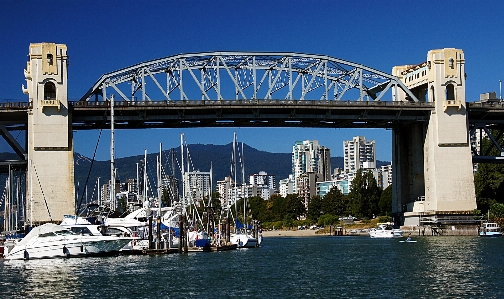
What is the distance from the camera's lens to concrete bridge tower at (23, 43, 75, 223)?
295 feet

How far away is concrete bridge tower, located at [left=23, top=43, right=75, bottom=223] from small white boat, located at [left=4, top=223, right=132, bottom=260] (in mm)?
19369

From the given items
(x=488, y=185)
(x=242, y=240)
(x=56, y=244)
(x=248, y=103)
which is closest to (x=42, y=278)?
(x=56, y=244)

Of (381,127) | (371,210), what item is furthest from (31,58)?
(371,210)

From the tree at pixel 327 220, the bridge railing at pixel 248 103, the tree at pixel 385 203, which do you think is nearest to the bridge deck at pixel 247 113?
the bridge railing at pixel 248 103

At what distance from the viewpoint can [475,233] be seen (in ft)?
326

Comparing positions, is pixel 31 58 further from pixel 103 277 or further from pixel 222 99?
pixel 103 277

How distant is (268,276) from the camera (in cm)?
5494

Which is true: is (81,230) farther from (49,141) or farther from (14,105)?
(14,105)

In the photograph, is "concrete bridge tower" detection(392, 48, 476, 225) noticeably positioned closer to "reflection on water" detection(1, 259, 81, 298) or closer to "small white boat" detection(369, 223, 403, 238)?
"small white boat" detection(369, 223, 403, 238)

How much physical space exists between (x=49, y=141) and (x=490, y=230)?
51683 mm

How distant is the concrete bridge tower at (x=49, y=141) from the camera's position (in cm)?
9000

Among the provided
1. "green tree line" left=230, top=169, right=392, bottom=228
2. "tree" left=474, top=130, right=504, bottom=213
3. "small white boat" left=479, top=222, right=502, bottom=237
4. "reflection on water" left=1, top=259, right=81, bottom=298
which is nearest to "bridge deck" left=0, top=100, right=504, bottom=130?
"small white boat" left=479, top=222, right=502, bottom=237

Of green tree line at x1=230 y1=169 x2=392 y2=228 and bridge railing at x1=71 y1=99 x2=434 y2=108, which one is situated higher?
bridge railing at x1=71 y1=99 x2=434 y2=108

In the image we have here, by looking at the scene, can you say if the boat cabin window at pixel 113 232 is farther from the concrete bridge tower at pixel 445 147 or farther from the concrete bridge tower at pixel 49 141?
the concrete bridge tower at pixel 445 147
